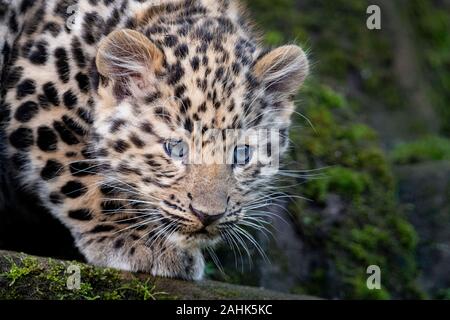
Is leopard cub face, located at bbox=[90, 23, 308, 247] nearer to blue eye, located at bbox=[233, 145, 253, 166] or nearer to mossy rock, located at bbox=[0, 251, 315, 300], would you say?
blue eye, located at bbox=[233, 145, 253, 166]

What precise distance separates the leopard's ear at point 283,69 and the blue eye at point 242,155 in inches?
25.2

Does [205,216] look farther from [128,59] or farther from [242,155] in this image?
[128,59]

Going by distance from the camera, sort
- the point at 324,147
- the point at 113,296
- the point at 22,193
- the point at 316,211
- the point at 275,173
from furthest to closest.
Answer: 1. the point at 324,147
2. the point at 316,211
3. the point at 22,193
4. the point at 275,173
5. the point at 113,296

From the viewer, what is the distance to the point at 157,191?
7.28 metres

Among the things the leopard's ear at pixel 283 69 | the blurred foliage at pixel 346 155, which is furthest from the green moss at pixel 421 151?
the leopard's ear at pixel 283 69

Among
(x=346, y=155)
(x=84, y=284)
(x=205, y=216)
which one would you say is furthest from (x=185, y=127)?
(x=346, y=155)

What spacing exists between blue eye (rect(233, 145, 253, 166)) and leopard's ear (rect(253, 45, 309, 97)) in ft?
2.10

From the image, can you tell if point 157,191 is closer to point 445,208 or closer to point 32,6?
point 32,6

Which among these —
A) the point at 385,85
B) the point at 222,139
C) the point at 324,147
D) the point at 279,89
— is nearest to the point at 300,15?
the point at 385,85

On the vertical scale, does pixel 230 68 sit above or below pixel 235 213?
above

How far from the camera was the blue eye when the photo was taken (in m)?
7.39

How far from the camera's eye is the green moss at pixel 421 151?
43.2 feet

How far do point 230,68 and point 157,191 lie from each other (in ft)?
3.86

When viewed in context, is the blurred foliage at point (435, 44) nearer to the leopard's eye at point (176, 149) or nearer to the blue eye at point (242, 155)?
the blue eye at point (242, 155)
